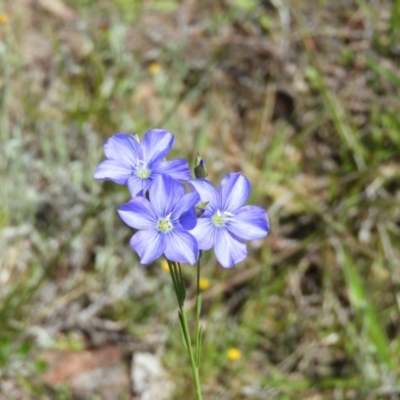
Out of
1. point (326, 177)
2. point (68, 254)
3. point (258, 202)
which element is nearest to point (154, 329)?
point (68, 254)

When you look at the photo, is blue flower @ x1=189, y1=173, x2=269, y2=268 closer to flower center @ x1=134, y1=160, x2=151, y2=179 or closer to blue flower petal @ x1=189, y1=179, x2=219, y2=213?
blue flower petal @ x1=189, y1=179, x2=219, y2=213

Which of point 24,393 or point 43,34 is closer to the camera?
point 24,393

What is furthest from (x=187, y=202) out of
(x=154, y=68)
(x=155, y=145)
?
(x=154, y=68)

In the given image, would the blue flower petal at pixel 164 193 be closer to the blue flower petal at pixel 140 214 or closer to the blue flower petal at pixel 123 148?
the blue flower petal at pixel 140 214

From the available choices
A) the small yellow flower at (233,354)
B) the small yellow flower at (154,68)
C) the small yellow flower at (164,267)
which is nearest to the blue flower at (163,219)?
the small yellow flower at (233,354)

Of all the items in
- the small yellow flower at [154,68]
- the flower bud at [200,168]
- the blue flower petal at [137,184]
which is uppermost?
the small yellow flower at [154,68]

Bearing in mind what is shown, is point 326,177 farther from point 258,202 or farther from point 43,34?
point 43,34

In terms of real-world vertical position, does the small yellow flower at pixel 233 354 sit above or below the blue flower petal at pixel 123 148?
below
